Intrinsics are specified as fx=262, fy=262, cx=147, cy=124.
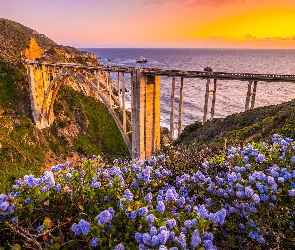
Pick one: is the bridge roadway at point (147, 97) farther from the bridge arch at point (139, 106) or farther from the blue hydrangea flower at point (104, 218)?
the blue hydrangea flower at point (104, 218)

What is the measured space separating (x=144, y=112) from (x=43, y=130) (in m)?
20.2

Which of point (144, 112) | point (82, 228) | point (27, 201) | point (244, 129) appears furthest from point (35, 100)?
point (82, 228)

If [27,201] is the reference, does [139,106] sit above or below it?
below

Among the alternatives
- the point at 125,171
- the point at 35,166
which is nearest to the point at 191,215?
the point at 125,171

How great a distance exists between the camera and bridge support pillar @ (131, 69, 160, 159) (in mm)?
20125

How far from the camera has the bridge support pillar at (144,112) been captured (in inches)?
792

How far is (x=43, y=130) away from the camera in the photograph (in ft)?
116

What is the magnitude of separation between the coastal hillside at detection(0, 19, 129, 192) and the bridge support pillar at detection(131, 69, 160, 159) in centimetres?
1347

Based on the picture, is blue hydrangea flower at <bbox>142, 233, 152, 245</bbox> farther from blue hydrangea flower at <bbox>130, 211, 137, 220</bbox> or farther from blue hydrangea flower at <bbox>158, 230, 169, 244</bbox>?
blue hydrangea flower at <bbox>130, 211, 137, 220</bbox>

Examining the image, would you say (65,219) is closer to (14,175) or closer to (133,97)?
(133,97)

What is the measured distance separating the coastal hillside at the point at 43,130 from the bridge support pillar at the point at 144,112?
13.5 m

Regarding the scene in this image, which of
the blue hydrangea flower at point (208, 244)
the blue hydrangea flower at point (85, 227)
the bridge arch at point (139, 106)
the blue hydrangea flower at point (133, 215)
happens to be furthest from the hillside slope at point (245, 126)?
the blue hydrangea flower at point (85, 227)

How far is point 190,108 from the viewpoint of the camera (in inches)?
2475

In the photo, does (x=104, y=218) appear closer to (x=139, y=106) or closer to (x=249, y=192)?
(x=249, y=192)
